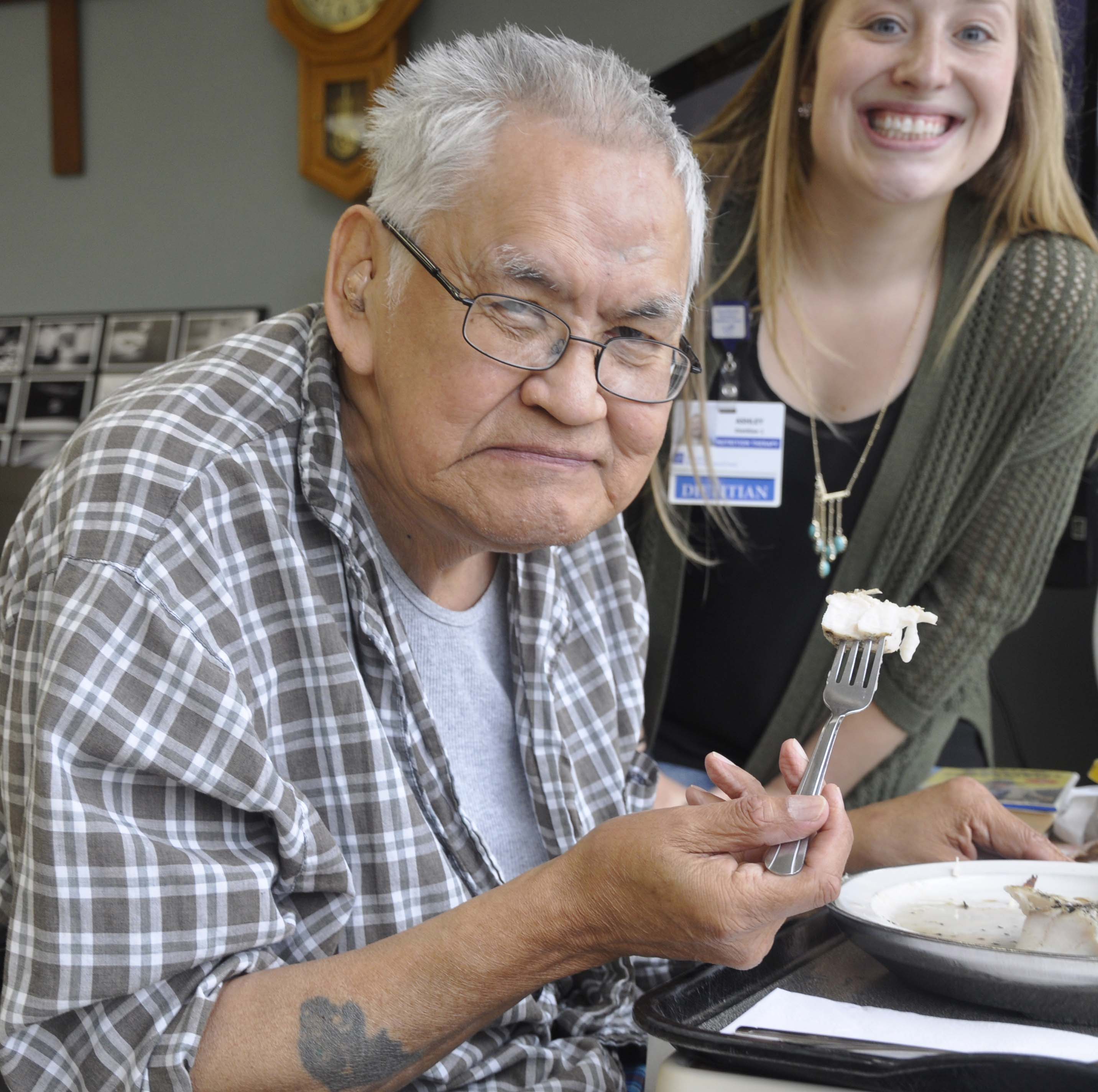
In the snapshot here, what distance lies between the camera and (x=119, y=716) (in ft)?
2.67

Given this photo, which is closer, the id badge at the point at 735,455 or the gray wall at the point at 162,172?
the id badge at the point at 735,455

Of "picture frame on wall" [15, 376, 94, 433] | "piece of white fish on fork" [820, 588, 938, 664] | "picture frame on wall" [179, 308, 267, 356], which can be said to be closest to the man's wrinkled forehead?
"piece of white fish on fork" [820, 588, 938, 664]

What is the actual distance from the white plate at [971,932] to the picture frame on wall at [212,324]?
3.74 meters

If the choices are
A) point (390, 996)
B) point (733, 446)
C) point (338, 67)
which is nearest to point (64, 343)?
point (338, 67)

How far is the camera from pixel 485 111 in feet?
3.26

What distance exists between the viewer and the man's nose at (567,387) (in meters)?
0.99

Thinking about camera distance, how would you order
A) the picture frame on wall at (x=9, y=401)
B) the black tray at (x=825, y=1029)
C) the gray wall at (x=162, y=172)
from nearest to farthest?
the black tray at (x=825, y=1029) → the gray wall at (x=162, y=172) → the picture frame on wall at (x=9, y=401)

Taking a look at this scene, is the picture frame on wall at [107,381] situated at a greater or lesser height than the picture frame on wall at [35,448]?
greater

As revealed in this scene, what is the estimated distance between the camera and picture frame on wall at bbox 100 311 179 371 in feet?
14.4

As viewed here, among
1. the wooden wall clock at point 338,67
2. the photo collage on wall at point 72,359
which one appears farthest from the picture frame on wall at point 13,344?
the wooden wall clock at point 338,67

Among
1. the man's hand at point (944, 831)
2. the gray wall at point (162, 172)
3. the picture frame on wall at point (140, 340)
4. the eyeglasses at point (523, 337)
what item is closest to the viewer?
the eyeglasses at point (523, 337)

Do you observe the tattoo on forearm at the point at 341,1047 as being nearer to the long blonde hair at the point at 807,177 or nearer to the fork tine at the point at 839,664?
the fork tine at the point at 839,664

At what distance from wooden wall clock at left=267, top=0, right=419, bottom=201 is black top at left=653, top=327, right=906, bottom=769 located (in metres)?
2.63

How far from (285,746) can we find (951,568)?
1.09 m
